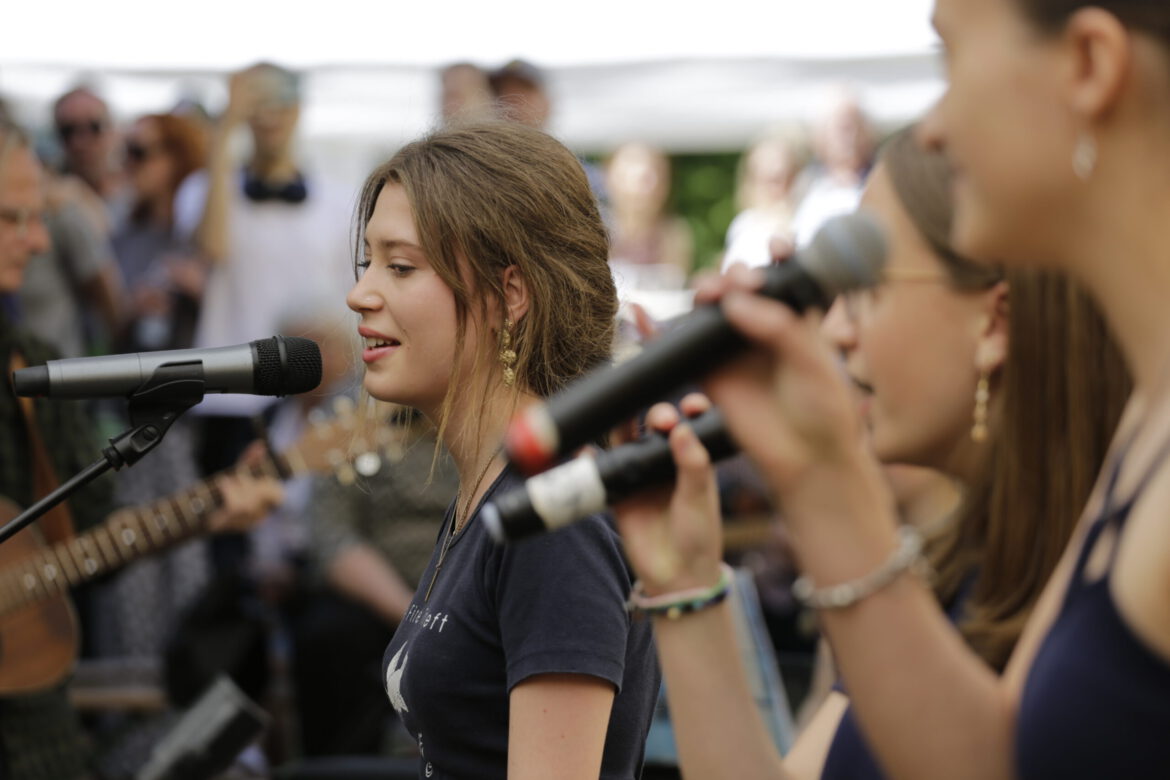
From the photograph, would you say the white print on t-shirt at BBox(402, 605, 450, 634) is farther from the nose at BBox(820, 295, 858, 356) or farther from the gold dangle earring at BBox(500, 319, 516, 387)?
the nose at BBox(820, 295, 858, 356)

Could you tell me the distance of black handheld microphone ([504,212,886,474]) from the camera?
1065mm

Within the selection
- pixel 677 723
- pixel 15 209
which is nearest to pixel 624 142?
pixel 15 209

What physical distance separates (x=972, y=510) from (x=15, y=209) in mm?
3208

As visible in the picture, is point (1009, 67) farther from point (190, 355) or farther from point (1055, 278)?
point (190, 355)

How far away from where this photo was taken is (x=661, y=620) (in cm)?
131

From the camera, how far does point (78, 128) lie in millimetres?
6766

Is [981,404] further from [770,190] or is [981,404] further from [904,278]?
[770,190]

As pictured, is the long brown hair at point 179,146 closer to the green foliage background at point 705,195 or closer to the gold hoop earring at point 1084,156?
the green foliage background at point 705,195

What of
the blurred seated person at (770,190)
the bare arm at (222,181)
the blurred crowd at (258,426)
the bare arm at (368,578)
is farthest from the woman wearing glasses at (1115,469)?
the blurred seated person at (770,190)

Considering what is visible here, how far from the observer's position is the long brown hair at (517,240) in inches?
86.3

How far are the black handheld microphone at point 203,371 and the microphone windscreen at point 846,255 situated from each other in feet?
4.11

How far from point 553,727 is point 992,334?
86 centimetres

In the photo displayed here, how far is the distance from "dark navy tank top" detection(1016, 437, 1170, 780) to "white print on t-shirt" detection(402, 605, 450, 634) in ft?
3.56

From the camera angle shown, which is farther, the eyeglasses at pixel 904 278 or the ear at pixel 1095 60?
the eyeglasses at pixel 904 278
